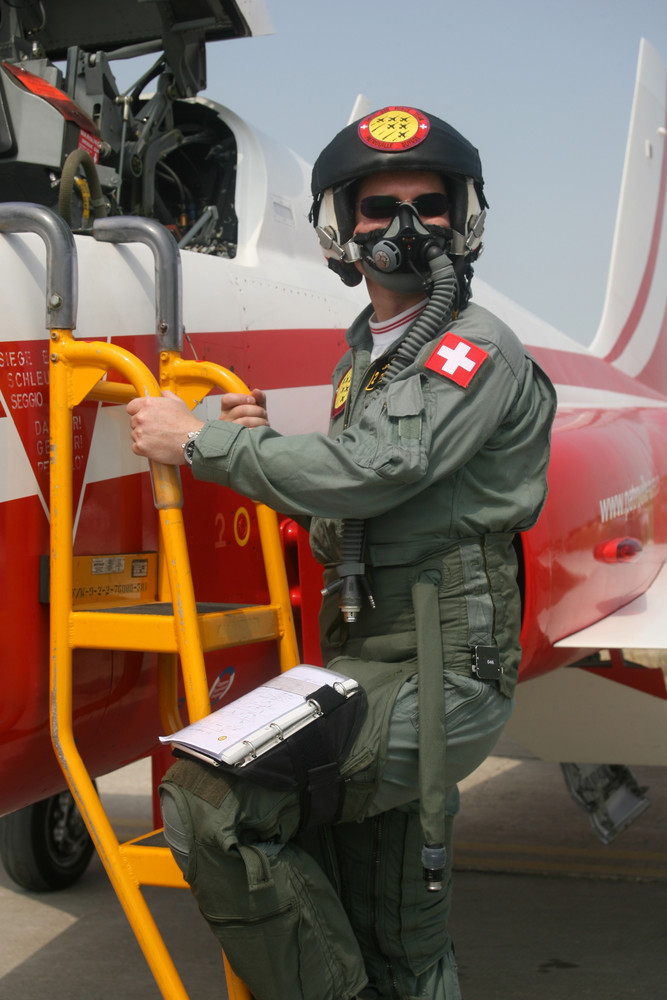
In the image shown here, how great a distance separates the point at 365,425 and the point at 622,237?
22.0 feet

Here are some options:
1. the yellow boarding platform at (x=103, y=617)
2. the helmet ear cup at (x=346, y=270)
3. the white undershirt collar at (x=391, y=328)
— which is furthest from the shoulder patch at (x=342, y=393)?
the yellow boarding platform at (x=103, y=617)

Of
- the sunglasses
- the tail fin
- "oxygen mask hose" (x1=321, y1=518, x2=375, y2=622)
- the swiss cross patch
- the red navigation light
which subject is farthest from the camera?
the tail fin

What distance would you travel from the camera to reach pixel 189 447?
2076mm

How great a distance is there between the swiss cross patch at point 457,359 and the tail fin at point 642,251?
19.5 ft

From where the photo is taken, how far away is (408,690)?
212 cm

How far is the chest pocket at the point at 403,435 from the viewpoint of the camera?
6.46 ft

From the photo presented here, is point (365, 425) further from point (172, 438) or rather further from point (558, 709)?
point (558, 709)

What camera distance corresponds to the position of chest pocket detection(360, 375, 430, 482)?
197cm

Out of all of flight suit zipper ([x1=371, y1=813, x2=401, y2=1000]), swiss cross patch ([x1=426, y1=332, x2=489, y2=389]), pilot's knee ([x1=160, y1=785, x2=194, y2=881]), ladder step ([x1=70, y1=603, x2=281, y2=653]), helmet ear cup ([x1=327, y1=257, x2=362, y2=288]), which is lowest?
flight suit zipper ([x1=371, y1=813, x2=401, y2=1000])

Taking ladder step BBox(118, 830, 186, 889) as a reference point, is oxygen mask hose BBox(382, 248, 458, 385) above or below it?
above

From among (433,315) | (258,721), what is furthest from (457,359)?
(258,721)

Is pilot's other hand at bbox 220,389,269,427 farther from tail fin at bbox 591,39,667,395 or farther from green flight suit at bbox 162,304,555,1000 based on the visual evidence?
tail fin at bbox 591,39,667,395

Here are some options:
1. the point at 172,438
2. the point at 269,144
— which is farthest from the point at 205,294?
the point at 269,144

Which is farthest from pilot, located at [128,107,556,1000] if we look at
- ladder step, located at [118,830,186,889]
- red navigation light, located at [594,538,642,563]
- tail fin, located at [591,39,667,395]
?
tail fin, located at [591,39,667,395]
